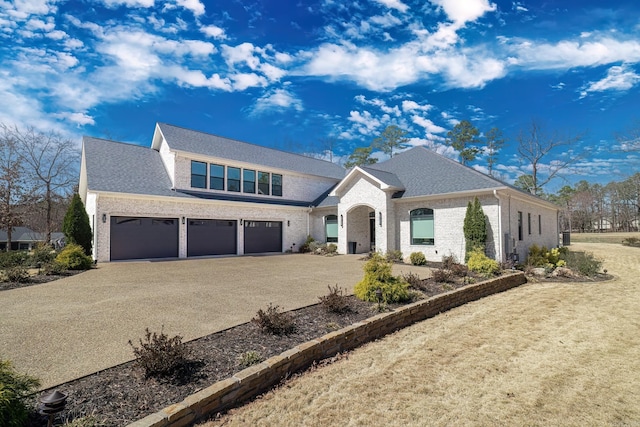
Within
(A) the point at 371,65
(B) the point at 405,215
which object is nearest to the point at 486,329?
(B) the point at 405,215

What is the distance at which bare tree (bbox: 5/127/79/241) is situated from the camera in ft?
79.2

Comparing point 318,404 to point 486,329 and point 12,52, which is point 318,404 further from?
point 12,52

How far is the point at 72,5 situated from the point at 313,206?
15565 mm

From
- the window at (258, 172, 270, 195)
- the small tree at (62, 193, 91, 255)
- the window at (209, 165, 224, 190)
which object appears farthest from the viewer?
the window at (258, 172, 270, 195)

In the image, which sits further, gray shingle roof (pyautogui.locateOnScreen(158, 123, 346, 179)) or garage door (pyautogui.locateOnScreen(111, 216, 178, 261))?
gray shingle roof (pyautogui.locateOnScreen(158, 123, 346, 179))

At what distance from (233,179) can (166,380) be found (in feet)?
57.0

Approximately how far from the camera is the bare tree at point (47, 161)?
950 inches

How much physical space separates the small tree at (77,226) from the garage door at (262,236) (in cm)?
788

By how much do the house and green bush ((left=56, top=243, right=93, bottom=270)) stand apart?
7.05 feet

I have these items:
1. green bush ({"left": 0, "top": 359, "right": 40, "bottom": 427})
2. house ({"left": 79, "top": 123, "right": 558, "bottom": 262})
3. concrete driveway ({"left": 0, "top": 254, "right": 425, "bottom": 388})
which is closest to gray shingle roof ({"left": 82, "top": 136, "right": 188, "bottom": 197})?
house ({"left": 79, "top": 123, "right": 558, "bottom": 262})

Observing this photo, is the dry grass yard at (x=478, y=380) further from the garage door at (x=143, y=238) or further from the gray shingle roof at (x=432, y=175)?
the garage door at (x=143, y=238)

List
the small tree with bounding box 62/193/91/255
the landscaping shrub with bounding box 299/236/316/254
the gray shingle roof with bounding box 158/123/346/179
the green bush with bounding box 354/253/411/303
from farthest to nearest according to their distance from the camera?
the landscaping shrub with bounding box 299/236/316/254, the gray shingle roof with bounding box 158/123/346/179, the small tree with bounding box 62/193/91/255, the green bush with bounding box 354/253/411/303

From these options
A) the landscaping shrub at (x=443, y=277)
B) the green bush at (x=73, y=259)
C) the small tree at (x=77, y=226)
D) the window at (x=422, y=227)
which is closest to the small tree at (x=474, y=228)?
the window at (x=422, y=227)

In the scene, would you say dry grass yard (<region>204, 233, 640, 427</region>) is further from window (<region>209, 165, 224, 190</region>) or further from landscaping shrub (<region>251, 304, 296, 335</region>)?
window (<region>209, 165, 224, 190</region>)
